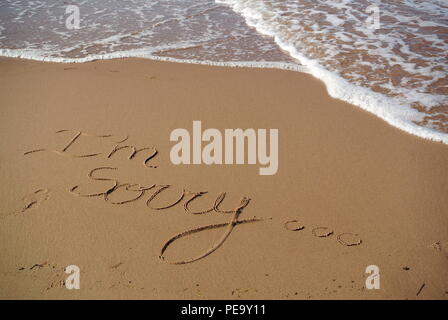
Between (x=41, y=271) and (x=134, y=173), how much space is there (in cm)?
108

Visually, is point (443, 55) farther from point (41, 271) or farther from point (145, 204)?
point (41, 271)

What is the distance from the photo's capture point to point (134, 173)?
3.07 metres

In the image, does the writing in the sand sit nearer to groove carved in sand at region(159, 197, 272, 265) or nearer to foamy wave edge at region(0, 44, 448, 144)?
groove carved in sand at region(159, 197, 272, 265)

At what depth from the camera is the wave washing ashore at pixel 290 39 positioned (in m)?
4.25

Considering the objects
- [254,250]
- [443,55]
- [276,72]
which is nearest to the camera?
[254,250]

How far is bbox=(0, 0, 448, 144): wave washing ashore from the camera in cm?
425

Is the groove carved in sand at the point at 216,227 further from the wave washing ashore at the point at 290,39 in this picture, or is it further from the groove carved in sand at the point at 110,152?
the wave washing ashore at the point at 290,39

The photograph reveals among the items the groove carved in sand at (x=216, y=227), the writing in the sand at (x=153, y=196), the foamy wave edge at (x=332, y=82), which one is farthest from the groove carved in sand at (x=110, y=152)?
the foamy wave edge at (x=332, y=82)

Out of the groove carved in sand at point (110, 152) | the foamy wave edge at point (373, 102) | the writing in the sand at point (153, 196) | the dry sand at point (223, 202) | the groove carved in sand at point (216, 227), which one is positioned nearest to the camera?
the dry sand at point (223, 202)

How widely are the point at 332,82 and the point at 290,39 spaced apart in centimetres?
181

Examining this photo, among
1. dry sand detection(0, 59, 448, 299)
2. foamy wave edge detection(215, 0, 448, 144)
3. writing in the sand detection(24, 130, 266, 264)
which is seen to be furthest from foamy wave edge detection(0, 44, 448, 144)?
writing in the sand detection(24, 130, 266, 264)

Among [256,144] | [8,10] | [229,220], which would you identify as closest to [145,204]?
[229,220]

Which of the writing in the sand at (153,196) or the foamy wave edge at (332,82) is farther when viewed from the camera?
the foamy wave edge at (332,82)

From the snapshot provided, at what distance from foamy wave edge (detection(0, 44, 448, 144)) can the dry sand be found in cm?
16
